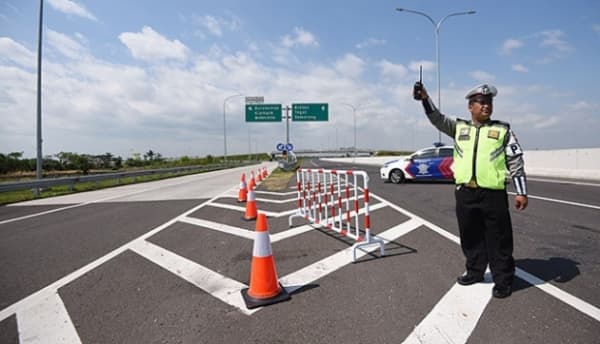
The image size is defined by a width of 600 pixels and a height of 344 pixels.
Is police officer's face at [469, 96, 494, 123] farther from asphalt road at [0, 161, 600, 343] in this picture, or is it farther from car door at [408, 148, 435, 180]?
car door at [408, 148, 435, 180]

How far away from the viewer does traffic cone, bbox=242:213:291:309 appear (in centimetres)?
308

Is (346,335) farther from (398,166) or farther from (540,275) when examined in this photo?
(398,166)

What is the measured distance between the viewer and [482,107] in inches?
123

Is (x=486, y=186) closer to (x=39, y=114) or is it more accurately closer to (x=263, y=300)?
(x=263, y=300)

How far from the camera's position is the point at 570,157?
626 inches

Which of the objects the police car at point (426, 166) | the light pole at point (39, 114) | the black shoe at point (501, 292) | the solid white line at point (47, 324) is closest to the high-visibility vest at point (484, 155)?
the black shoe at point (501, 292)

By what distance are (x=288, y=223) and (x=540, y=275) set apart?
4.25 m

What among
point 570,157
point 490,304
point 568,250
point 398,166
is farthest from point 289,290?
point 570,157

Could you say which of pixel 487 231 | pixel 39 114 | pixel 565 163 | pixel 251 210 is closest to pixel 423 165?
pixel 565 163

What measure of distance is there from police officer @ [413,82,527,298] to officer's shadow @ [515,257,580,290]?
0.40m

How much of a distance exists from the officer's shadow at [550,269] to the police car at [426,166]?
10.1 meters

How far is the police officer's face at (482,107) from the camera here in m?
3.12

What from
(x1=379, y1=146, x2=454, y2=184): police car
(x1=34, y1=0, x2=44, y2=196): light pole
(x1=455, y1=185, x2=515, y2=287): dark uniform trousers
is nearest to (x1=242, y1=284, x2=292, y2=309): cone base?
(x1=455, y1=185, x2=515, y2=287): dark uniform trousers

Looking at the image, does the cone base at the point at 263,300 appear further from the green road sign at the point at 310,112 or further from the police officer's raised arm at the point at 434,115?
the green road sign at the point at 310,112
